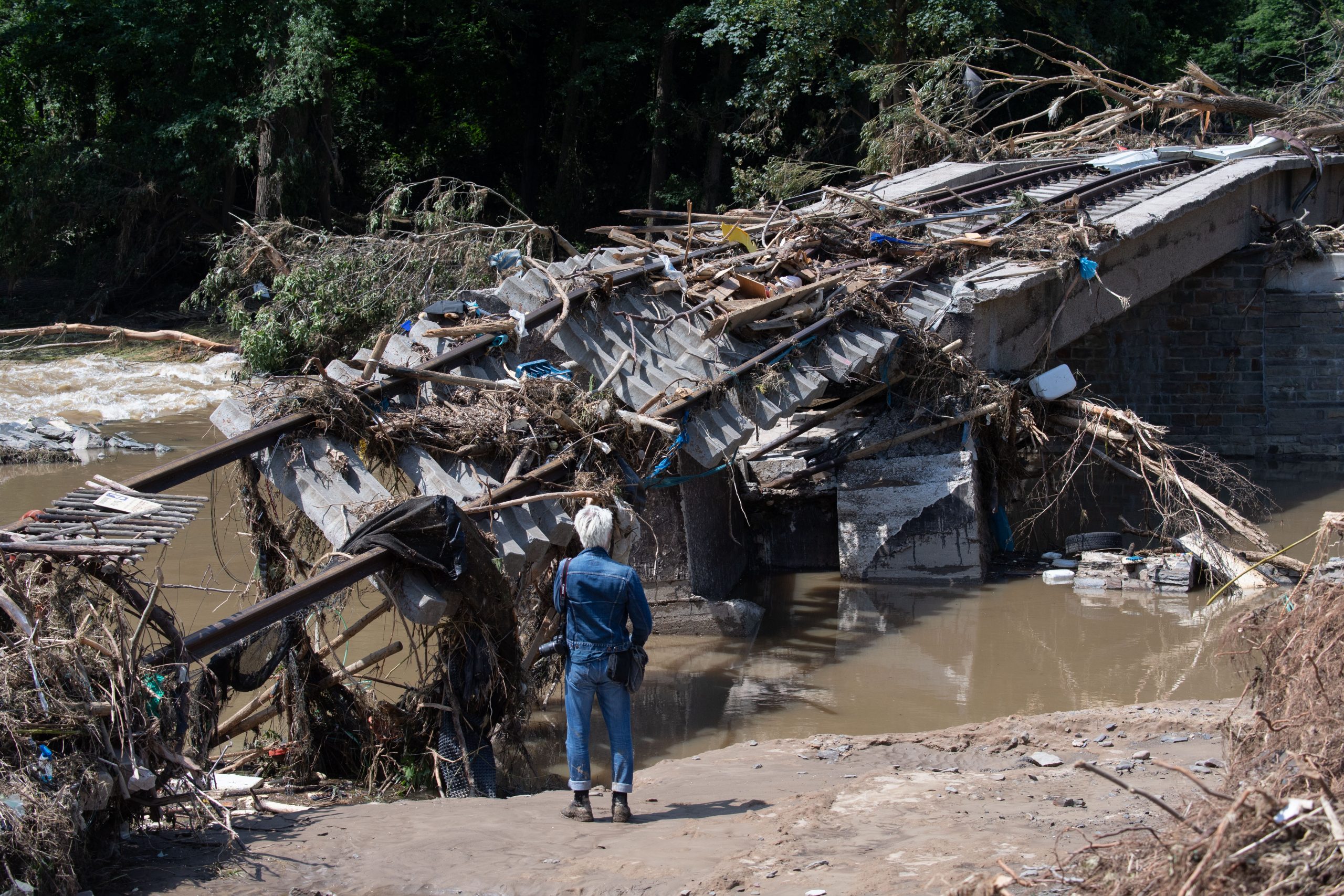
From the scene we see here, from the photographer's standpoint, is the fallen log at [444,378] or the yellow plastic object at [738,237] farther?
the yellow plastic object at [738,237]

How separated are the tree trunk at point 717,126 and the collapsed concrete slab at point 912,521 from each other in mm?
14465

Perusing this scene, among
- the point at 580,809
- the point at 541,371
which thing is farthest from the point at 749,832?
the point at 541,371

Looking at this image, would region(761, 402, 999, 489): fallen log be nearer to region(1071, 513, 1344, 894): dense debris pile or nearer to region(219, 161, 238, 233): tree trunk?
region(1071, 513, 1344, 894): dense debris pile

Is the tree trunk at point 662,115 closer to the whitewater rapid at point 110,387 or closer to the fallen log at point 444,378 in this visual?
the whitewater rapid at point 110,387

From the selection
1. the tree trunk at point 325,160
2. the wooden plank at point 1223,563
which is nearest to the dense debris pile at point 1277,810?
the wooden plank at point 1223,563

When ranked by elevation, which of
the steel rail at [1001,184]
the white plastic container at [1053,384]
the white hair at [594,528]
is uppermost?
the steel rail at [1001,184]

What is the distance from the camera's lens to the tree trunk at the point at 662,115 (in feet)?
82.0

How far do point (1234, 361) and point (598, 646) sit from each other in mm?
13938

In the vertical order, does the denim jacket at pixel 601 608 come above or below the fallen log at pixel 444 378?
below

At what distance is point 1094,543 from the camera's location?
11.3 m

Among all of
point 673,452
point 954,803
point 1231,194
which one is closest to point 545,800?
point 954,803

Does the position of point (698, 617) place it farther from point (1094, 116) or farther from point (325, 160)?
point (325, 160)

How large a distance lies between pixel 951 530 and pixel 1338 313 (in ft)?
29.2

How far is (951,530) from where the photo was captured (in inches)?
420
